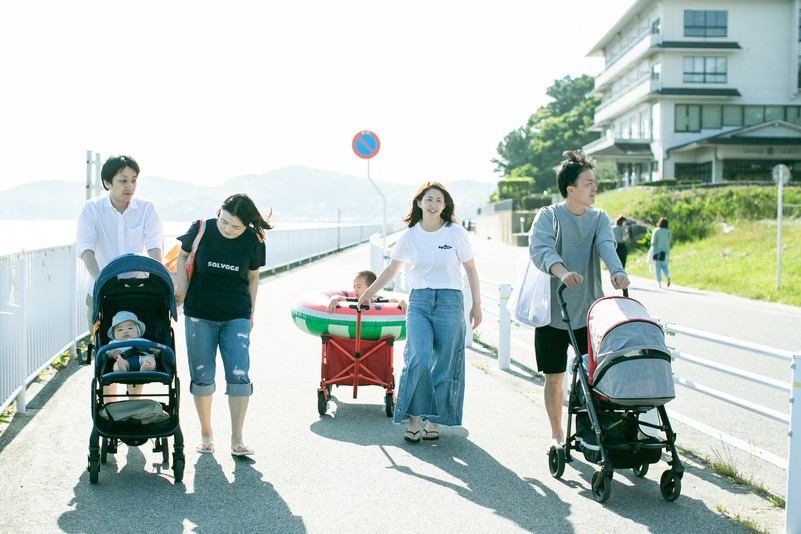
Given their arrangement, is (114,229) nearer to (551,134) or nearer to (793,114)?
(793,114)

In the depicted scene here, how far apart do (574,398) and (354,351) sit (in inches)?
95.2

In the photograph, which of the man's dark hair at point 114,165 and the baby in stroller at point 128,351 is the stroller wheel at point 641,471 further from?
the man's dark hair at point 114,165

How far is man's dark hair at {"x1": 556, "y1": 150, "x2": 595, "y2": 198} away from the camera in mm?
5480

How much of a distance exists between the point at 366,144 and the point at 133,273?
11744 mm

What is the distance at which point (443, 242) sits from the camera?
6.12 meters

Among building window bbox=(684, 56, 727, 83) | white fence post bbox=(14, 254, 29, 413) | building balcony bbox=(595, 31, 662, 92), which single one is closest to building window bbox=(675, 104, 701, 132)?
building window bbox=(684, 56, 727, 83)

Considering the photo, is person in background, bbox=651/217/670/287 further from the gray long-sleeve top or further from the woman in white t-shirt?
the gray long-sleeve top

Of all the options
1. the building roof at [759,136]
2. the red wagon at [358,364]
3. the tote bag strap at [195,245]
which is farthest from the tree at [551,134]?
the tote bag strap at [195,245]

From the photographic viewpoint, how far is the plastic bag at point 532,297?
551 centimetres

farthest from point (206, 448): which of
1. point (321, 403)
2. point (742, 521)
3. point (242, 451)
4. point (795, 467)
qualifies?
point (795, 467)

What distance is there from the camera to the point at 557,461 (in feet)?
17.3

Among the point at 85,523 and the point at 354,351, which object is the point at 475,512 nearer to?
the point at 85,523

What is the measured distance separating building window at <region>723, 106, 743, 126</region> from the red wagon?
5437 cm

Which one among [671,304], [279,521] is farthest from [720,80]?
[279,521]
